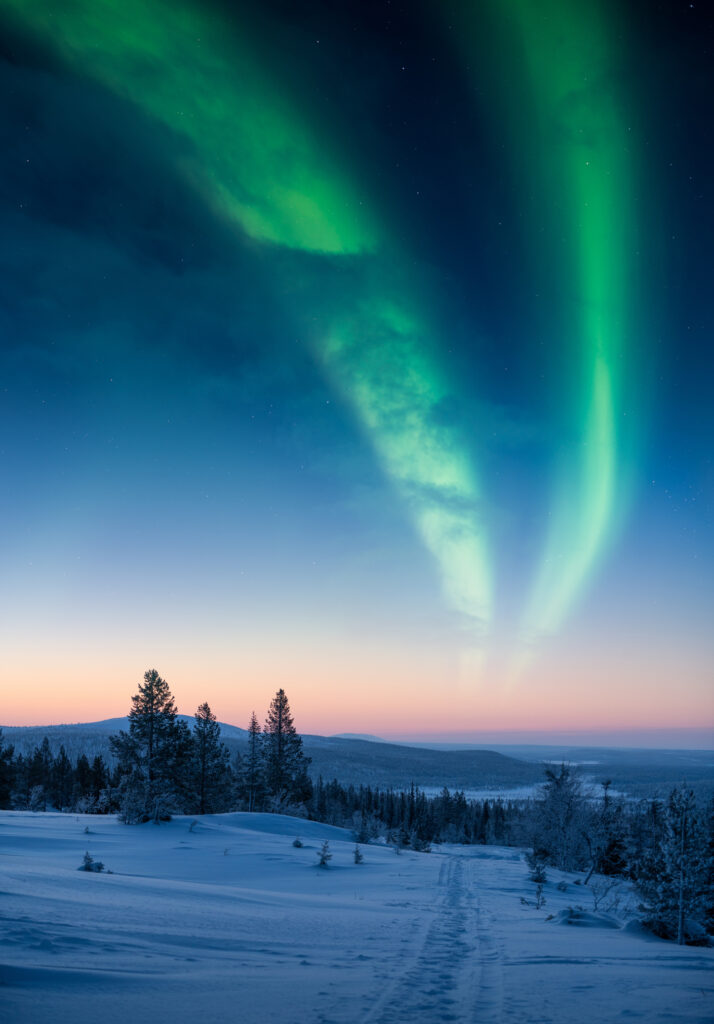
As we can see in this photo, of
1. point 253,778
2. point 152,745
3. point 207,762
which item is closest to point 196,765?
point 207,762

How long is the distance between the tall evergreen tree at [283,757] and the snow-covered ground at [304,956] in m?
36.9

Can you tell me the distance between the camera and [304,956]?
941 centimetres

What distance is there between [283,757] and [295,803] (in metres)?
4.44

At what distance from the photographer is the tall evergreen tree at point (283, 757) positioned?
5506 centimetres

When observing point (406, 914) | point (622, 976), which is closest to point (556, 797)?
point (406, 914)

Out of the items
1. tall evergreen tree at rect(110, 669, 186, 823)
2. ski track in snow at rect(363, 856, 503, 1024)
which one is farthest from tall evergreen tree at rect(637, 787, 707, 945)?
tall evergreen tree at rect(110, 669, 186, 823)

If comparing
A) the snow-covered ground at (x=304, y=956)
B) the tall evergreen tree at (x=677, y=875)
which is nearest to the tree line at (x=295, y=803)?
the tall evergreen tree at (x=677, y=875)

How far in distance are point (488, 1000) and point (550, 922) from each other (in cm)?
1001

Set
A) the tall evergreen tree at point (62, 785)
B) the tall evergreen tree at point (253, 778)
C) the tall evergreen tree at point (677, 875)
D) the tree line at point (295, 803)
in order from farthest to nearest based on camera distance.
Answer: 1. the tall evergreen tree at point (62, 785)
2. the tall evergreen tree at point (253, 778)
3. the tree line at point (295, 803)
4. the tall evergreen tree at point (677, 875)

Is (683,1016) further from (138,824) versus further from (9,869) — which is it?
(138,824)

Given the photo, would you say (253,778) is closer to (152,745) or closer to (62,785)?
(152,745)

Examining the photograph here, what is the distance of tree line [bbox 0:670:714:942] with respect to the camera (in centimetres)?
1884

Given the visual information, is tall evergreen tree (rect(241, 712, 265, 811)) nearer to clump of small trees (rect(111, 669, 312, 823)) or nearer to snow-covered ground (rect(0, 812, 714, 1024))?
clump of small trees (rect(111, 669, 312, 823))

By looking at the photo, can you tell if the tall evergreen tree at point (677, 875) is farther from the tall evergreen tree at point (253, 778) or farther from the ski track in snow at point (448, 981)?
the tall evergreen tree at point (253, 778)
